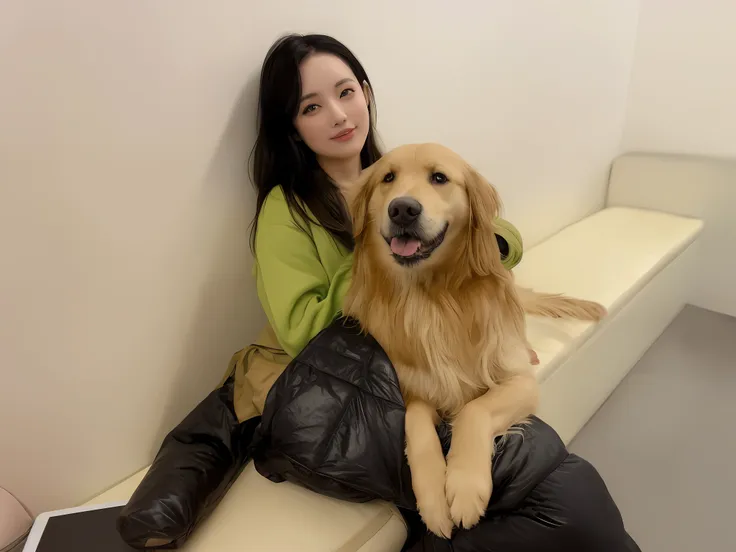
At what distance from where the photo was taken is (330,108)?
1.21 metres

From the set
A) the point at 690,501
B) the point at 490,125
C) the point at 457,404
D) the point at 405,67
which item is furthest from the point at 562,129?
the point at 457,404

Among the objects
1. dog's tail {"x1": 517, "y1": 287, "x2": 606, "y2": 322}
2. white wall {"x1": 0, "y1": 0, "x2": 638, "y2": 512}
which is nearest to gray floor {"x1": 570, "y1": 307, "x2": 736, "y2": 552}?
dog's tail {"x1": 517, "y1": 287, "x2": 606, "y2": 322}

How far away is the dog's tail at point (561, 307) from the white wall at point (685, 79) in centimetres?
140

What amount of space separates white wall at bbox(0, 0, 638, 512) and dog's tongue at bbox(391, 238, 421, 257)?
0.51m

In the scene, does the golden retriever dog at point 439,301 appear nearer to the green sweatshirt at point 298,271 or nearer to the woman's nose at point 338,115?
the green sweatshirt at point 298,271

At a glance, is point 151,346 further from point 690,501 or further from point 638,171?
point 638,171

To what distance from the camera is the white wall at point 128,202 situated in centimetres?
98

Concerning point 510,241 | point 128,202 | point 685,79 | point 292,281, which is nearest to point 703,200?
point 685,79

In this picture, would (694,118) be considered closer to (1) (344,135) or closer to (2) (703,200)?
(2) (703,200)

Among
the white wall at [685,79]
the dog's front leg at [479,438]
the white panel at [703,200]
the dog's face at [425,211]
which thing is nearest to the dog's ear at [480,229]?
the dog's face at [425,211]

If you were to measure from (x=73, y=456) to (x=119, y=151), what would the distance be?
665 mm

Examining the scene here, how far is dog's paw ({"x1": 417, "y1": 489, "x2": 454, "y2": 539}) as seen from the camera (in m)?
0.90

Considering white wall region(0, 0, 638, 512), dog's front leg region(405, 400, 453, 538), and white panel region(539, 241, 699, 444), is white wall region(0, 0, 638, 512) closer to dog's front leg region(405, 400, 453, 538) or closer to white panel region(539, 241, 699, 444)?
dog's front leg region(405, 400, 453, 538)

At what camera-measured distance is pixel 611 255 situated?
204 cm
